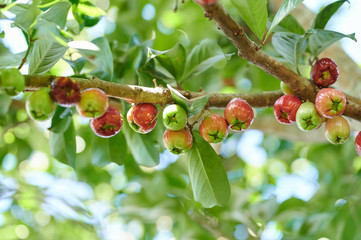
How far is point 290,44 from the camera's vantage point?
1594 mm

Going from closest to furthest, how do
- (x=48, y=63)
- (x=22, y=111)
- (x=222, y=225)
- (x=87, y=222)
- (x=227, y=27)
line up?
(x=227, y=27) → (x=48, y=63) → (x=222, y=225) → (x=22, y=111) → (x=87, y=222)

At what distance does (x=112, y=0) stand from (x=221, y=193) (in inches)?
81.3

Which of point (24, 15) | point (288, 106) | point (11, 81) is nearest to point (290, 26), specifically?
point (288, 106)

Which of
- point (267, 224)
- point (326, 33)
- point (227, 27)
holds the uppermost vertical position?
point (227, 27)

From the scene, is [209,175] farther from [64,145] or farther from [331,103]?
[64,145]

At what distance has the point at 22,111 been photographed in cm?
278

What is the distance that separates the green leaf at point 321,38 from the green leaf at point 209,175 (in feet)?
2.08

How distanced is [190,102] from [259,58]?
317 millimetres

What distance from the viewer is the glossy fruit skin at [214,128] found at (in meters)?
1.39

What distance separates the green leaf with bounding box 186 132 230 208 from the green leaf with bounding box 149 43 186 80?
405 mm

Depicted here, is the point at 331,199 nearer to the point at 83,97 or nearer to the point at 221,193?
the point at 221,193

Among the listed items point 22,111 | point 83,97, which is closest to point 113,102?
point 83,97

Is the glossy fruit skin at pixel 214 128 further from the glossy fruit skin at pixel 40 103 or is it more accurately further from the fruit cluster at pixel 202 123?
the glossy fruit skin at pixel 40 103

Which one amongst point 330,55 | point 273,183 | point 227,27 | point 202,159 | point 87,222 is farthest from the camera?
point 273,183
